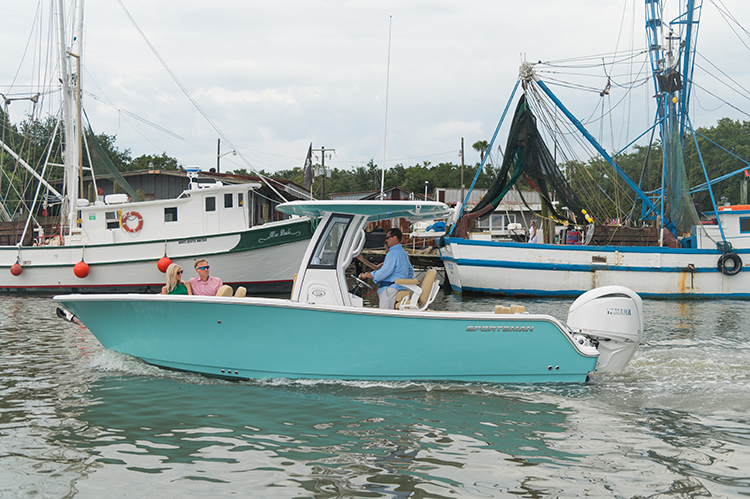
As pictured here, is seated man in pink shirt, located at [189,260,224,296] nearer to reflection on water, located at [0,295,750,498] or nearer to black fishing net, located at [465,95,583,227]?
reflection on water, located at [0,295,750,498]

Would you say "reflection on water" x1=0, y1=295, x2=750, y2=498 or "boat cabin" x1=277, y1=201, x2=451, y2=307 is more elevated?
"boat cabin" x1=277, y1=201, x2=451, y2=307

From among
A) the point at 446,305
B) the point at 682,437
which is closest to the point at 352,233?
the point at 682,437

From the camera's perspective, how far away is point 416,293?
7285 mm

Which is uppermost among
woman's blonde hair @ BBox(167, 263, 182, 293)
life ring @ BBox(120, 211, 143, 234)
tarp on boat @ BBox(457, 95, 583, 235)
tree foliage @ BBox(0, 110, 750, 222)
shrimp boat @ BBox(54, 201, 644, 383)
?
tree foliage @ BBox(0, 110, 750, 222)

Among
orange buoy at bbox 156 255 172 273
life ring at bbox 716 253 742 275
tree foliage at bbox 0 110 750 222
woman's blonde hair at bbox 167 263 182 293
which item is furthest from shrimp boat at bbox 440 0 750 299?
tree foliage at bbox 0 110 750 222

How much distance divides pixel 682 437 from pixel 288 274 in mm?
15097

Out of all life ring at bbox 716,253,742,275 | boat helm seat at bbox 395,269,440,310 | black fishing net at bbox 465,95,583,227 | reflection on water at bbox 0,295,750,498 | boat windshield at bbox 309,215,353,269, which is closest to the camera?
reflection on water at bbox 0,295,750,498

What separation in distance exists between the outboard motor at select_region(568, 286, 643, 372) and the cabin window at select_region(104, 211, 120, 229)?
16.3m

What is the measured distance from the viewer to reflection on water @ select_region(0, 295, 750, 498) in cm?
428

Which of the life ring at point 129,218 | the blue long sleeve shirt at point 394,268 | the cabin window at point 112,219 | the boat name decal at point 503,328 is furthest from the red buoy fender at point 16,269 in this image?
the boat name decal at point 503,328

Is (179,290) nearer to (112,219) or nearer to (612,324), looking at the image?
(612,324)

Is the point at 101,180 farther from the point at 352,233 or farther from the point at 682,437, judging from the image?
the point at 682,437

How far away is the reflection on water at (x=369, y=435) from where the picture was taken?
168 inches

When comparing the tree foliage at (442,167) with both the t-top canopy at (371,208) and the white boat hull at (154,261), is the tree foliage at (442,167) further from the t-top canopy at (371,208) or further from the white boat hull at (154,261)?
the t-top canopy at (371,208)
